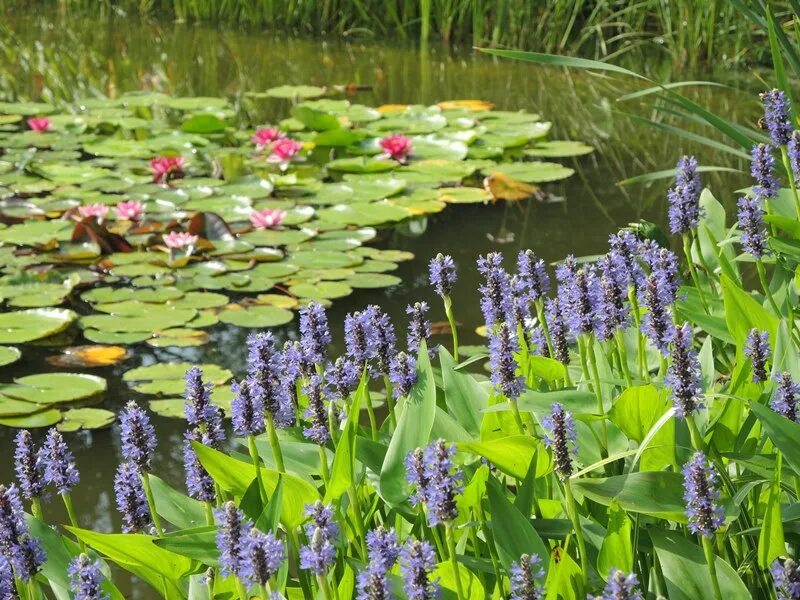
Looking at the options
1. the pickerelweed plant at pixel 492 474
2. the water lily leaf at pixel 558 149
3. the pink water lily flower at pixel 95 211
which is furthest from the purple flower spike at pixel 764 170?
the water lily leaf at pixel 558 149

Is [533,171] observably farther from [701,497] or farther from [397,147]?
[701,497]

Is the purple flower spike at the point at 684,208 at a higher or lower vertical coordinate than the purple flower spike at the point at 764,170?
lower

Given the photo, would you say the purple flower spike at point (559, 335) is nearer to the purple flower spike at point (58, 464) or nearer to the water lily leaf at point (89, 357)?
the purple flower spike at point (58, 464)

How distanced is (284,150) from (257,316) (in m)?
2.24

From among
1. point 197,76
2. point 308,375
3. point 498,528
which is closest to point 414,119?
point 197,76

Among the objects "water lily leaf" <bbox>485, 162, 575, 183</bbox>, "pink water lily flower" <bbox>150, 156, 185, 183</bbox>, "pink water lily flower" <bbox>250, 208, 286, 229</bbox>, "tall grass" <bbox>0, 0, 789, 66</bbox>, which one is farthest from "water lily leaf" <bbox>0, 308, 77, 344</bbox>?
"tall grass" <bbox>0, 0, 789, 66</bbox>

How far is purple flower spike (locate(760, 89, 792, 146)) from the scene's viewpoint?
2.75 m

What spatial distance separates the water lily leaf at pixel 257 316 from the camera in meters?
4.73

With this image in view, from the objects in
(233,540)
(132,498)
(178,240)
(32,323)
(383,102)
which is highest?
(233,540)

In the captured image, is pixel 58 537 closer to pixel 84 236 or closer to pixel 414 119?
pixel 84 236

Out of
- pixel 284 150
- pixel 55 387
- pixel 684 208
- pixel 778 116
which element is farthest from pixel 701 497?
pixel 284 150

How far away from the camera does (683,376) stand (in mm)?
1830

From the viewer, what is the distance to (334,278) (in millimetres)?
5184

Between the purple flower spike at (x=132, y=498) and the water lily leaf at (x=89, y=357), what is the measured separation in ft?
7.26
